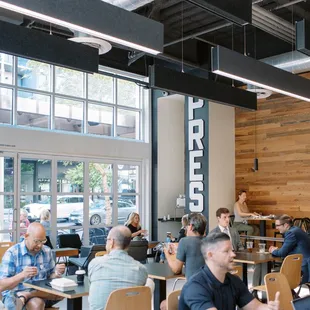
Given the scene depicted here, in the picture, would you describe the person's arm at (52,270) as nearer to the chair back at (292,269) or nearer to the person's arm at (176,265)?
the person's arm at (176,265)

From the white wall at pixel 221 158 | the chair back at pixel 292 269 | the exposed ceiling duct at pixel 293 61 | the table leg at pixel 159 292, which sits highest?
the exposed ceiling duct at pixel 293 61

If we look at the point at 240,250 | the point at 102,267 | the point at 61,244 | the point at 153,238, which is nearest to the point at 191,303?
the point at 102,267

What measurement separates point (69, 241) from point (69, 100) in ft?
9.87

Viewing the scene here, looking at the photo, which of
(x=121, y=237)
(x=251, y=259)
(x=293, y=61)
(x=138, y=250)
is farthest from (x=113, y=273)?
(x=293, y=61)

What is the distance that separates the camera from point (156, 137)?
1188 cm

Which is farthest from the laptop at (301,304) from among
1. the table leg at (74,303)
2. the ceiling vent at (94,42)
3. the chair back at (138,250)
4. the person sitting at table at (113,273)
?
the chair back at (138,250)

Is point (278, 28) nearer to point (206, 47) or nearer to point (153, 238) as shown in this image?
point (206, 47)

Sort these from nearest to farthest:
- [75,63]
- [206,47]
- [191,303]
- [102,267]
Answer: [191,303], [102,267], [75,63], [206,47]

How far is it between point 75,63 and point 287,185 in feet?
20.5

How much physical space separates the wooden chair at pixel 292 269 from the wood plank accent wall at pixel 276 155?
203 inches

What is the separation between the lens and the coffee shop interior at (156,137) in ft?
28.7

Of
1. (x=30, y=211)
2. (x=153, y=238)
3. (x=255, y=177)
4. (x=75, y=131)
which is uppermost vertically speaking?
(x=75, y=131)

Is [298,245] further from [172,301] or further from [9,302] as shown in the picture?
[9,302]

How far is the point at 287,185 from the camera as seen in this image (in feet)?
34.8
